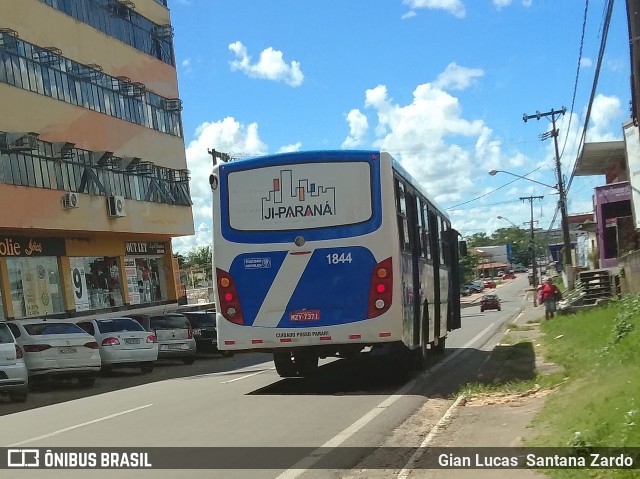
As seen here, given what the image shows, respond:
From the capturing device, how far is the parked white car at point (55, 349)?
1712 centimetres

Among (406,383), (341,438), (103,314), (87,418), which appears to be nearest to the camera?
(341,438)

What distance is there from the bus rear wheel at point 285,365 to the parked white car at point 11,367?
4804 millimetres

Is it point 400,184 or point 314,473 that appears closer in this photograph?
point 314,473

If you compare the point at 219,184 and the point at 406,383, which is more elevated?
the point at 219,184

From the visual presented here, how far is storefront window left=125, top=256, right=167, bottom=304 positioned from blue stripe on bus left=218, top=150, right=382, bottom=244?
90.6 ft

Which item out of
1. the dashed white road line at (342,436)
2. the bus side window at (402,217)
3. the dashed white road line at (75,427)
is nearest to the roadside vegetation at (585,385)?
the dashed white road line at (342,436)

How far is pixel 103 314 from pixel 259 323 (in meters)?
25.6

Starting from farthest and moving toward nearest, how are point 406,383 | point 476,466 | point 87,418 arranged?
point 406,383 < point 87,418 < point 476,466

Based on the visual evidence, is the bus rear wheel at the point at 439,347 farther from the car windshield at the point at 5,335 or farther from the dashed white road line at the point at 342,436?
the car windshield at the point at 5,335

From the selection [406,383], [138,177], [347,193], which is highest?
[138,177]

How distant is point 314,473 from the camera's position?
7199 mm

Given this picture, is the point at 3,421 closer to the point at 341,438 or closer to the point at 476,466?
the point at 341,438

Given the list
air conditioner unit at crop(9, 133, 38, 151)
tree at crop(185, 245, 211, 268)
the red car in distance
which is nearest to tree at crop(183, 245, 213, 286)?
tree at crop(185, 245, 211, 268)

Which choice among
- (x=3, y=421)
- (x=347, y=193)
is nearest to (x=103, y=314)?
(x=3, y=421)
